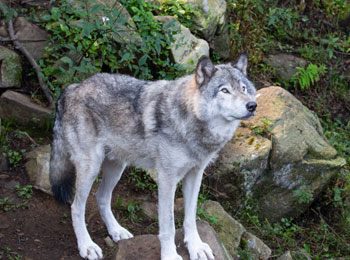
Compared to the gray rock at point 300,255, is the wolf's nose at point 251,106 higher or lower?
higher

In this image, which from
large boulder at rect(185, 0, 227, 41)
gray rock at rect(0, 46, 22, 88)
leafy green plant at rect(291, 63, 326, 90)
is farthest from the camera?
leafy green plant at rect(291, 63, 326, 90)

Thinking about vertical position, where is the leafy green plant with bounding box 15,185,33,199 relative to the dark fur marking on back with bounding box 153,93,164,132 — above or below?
below

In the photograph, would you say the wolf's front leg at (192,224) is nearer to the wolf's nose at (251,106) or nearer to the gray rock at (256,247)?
the wolf's nose at (251,106)

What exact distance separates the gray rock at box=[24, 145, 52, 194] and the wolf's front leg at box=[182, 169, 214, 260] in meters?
1.85

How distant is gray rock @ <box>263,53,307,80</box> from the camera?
8156 millimetres

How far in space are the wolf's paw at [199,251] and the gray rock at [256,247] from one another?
1.00 meters

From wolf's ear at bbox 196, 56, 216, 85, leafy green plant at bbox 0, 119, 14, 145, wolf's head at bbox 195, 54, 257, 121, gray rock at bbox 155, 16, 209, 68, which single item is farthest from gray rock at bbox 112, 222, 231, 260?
gray rock at bbox 155, 16, 209, 68

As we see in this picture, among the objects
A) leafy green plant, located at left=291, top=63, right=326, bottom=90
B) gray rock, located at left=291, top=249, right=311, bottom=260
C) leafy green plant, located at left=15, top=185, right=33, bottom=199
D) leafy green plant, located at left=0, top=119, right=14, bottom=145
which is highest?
leafy green plant, located at left=291, top=63, right=326, bottom=90

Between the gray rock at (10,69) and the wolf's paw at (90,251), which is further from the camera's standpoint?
the gray rock at (10,69)

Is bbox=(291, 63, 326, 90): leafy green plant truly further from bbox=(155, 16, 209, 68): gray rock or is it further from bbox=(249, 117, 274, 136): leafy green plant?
bbox=(249, 117, 274, 136): leafy green plant

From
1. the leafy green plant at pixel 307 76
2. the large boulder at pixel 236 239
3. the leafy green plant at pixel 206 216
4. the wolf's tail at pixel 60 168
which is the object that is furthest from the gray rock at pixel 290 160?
the wolf's tail at pixel 60 168

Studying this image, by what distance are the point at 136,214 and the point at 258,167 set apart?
5.44ft

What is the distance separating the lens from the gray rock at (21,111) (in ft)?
18.5

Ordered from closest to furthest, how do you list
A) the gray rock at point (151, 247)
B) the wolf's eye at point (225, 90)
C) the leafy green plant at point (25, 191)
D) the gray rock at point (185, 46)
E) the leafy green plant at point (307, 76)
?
1. the wolf's eye at point (225, 90)
2. the gray rock at point (151, 247)
3. the leafy green plant at point (25, 191)
4. the gray rock at point (185, 46)
5. the leafy green plant at point (307, 76)
